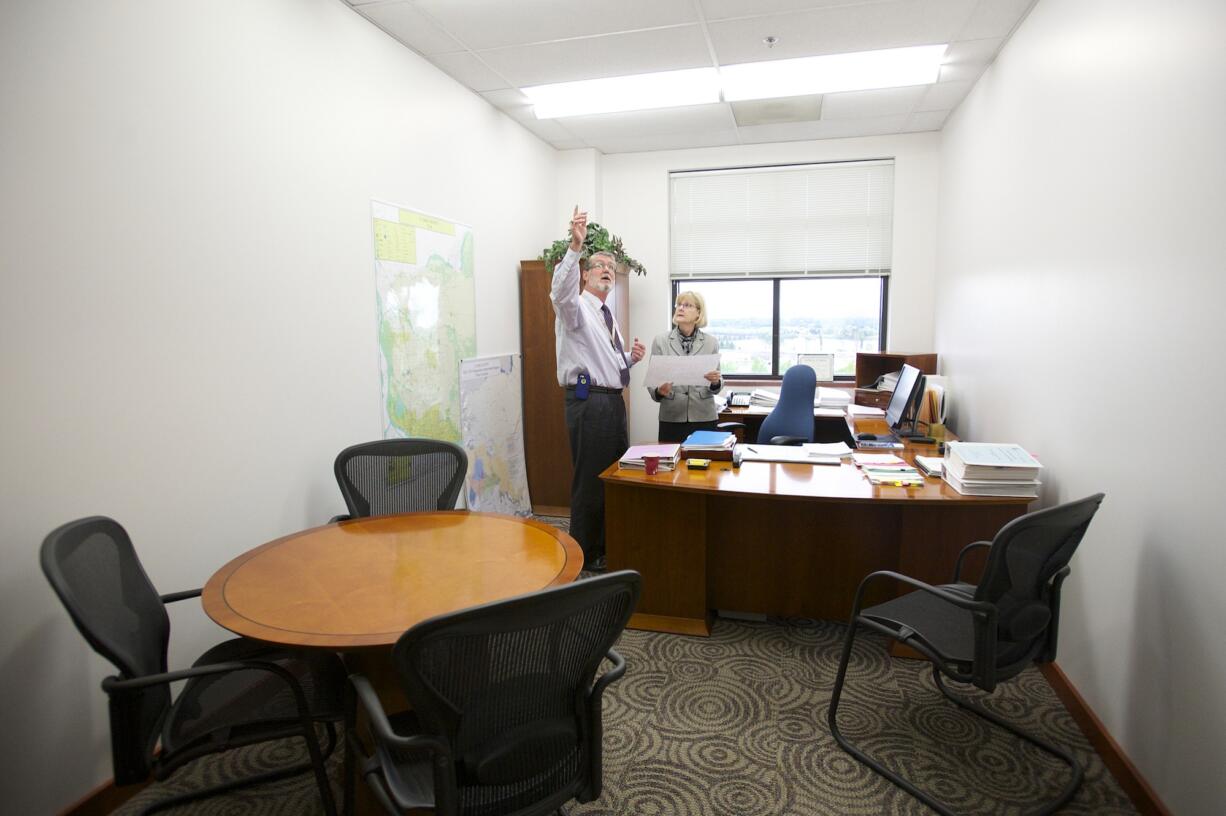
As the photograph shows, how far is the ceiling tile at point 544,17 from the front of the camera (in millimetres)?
3012

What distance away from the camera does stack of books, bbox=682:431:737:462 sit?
3.19 m

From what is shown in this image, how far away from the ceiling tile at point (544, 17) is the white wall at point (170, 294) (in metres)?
0.42

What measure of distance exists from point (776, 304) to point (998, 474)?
3204 mm

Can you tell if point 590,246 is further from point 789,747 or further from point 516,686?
point 516,686

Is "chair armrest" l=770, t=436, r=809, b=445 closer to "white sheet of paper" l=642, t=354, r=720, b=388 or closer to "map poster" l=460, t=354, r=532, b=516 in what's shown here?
"white sheet of paper" l=642, t=354, r=720, b=388

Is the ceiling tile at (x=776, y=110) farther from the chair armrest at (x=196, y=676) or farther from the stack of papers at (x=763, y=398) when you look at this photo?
the chair armrest at (x=196, y=676)

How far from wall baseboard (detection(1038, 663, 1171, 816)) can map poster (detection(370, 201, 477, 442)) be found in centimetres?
298

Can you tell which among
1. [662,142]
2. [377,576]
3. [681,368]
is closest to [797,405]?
[681,368]

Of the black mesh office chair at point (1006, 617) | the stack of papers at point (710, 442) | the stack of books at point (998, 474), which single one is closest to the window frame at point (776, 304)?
the stack of papers at point (710, 442)

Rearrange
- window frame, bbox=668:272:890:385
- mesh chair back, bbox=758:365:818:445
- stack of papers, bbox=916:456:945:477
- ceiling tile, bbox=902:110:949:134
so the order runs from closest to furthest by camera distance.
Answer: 1. stack of papers, bbox=916:456:945:477
2. mesh chair back, bbox=758:365:818:445
3. ceiling tile, bbox=902:110:949:134
4. window frame, bbox=668:272:890:385

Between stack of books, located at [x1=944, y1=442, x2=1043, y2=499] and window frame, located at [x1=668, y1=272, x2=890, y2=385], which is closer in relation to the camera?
stack of books, located at [x1=944, y1=442, x2=1043, y2=499]

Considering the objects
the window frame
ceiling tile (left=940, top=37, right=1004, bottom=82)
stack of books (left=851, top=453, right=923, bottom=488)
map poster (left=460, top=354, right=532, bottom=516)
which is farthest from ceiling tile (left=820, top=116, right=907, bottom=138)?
map poster (left=460, top=354, right=532, bottom=516)

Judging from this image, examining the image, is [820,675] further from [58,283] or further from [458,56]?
[458,56]

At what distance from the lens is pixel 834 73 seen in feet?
12.8
